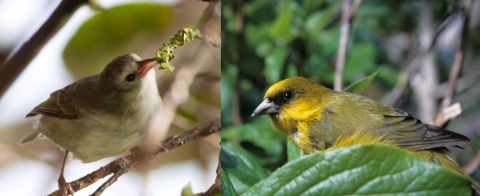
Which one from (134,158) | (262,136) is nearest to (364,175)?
(134,158)

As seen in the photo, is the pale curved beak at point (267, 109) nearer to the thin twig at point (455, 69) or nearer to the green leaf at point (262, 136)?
the green leaf at point (262, 136)

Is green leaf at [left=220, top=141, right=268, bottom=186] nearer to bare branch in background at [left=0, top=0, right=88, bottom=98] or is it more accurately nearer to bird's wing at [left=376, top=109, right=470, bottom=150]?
bird's wing at [left=376, top=109, right=470, bottom=150]

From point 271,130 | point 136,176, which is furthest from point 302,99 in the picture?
point 136,176

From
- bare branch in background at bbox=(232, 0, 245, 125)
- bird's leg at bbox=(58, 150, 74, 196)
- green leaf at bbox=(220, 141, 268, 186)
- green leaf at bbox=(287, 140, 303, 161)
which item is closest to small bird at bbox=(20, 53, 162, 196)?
bird's leg at bbox=(58, 150, 74, 196)

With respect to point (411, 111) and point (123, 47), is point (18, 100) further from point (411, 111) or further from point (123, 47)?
point (411, 111)

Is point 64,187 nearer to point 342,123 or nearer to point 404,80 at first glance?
point 342,123

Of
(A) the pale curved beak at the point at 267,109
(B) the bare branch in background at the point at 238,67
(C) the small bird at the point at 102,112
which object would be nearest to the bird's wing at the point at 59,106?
(C) the small bird at the point at 102,112

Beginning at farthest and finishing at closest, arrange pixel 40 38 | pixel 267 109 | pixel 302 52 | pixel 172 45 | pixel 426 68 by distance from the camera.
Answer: pixel 302 52
pixel 426 68
pixel 267 109
pixel 172 45
pixel 40 38
